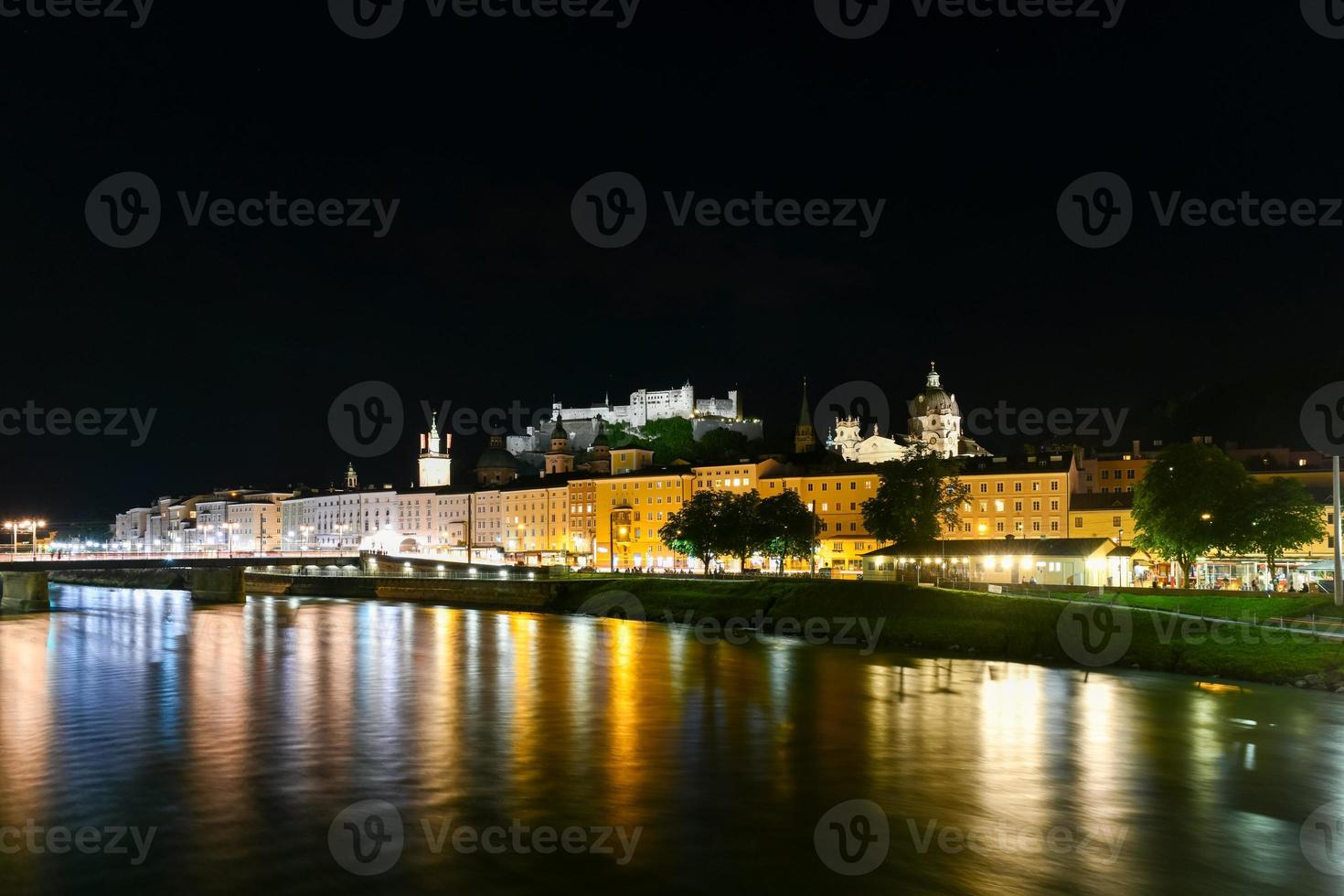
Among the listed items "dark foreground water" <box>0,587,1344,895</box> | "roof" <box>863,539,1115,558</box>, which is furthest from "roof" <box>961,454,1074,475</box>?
"dark foreground water" <box>0,587,1344,895</box>

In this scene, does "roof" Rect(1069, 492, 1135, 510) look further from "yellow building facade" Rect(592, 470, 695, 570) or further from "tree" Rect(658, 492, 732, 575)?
"yellow building facade" Rect(592, 470, 695, 570)

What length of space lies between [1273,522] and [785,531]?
31877 mm

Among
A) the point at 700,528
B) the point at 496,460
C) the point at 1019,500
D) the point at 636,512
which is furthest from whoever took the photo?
the point at 496,460

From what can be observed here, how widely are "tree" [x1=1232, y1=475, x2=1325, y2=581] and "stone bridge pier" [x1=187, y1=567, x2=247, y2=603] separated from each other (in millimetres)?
70440

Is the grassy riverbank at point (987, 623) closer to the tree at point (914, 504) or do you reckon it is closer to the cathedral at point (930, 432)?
the tree at point (914, 504)

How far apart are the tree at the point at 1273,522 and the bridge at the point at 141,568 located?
62.3 metres

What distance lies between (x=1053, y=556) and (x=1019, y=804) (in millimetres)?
38448

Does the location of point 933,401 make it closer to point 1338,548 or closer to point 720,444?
point 720,444

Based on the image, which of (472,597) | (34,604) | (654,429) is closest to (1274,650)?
(472,597)

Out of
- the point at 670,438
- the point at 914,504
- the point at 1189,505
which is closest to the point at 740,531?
the point at 914,504

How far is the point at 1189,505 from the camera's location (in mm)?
50656

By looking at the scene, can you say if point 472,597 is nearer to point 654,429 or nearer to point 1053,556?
point 1053,556

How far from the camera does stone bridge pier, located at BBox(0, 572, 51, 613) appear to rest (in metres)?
69.8

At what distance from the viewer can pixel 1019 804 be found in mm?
20391
